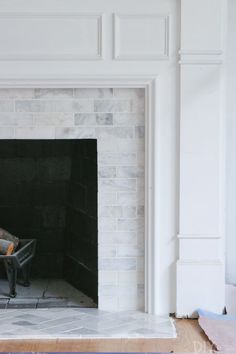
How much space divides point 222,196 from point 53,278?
1397 millimetres

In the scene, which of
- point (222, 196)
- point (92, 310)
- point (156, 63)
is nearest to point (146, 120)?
point (156, 63)

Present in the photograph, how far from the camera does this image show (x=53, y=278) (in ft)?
15.2

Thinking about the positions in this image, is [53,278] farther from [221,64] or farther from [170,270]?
[221,64]

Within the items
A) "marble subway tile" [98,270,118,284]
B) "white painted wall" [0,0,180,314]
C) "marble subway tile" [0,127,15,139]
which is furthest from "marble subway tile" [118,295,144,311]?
"marble subway tile" [0,127,15,139]

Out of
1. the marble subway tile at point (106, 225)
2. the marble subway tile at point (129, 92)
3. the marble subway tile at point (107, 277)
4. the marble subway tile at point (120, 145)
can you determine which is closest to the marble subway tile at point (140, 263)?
the marble subway tile at point (107, 277)

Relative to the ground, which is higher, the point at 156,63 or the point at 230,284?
the point at 156,63

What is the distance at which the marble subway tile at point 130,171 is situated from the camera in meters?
4.09

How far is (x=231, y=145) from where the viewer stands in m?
4.13

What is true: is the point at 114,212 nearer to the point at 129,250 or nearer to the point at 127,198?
the point at 127,198

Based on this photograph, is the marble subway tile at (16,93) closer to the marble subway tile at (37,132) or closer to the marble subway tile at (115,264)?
the marble subway tile at (37,132)

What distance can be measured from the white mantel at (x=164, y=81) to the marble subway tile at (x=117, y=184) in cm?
11

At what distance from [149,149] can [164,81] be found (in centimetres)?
43

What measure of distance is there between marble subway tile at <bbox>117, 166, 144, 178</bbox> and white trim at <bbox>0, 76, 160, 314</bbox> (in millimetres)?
51

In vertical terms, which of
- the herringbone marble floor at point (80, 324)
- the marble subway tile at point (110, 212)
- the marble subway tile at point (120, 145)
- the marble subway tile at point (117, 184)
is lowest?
the herringbone marble floor at point (80, 324)
